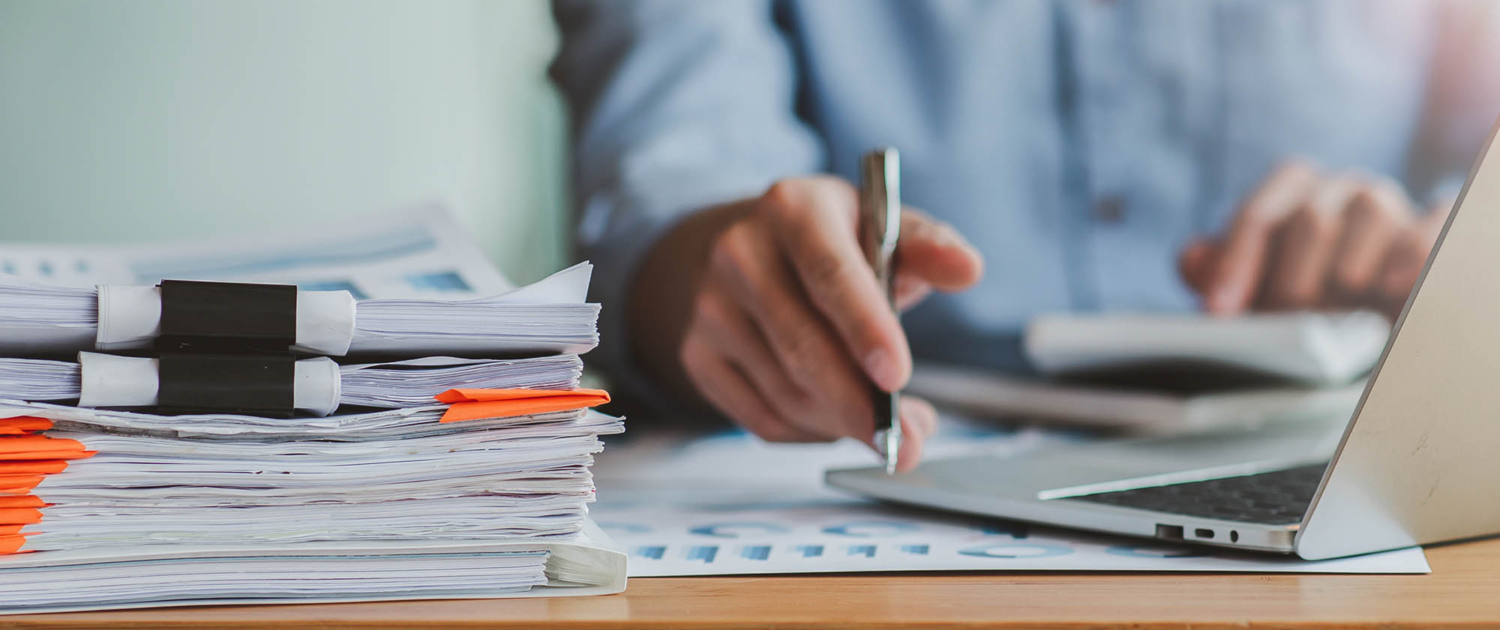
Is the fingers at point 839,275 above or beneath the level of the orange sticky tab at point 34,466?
above

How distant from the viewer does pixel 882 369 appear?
1.51 feet

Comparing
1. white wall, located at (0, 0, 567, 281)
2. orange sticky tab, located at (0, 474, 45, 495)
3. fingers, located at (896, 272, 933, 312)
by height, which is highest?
white wall, located at (0, 0, 567, 281)

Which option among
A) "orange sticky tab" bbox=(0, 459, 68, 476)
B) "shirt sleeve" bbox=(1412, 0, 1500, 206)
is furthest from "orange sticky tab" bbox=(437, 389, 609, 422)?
"shirt sleeve" bbox=(1412, 0, 1500, 206)

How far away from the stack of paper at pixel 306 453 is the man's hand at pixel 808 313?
162 millimetres

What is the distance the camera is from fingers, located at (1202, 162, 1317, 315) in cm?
104

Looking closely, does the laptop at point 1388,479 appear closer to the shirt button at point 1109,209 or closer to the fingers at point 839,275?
the fingers at point 839,275

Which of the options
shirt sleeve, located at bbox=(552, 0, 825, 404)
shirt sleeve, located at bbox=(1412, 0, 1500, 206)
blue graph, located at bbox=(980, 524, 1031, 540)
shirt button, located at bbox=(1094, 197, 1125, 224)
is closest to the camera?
blue graph, located at bbox=(980, 524, 1031, 540)

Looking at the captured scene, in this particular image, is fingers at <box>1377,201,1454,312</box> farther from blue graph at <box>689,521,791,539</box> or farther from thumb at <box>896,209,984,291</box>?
blue graph at <box>689,521,791,539</box>

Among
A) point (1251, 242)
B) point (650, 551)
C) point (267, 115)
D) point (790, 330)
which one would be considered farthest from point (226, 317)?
point (267, 115)

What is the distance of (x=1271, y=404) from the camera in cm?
71

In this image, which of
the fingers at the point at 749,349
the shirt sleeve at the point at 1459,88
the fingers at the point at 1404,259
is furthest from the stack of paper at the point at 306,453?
the shirt sleeve at the point at 1459,88

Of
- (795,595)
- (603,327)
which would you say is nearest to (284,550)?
(795,595)

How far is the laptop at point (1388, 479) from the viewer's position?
11.8 inches

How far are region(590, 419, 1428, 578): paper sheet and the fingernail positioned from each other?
56mm
